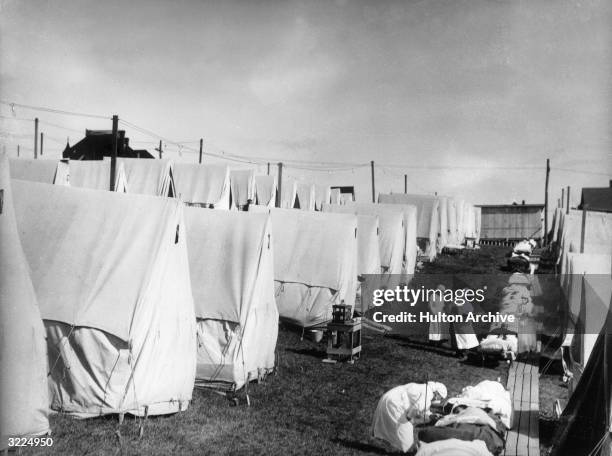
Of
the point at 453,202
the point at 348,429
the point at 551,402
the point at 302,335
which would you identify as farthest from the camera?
the point at 453,202

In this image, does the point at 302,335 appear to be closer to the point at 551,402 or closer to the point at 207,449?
the point at 551,402

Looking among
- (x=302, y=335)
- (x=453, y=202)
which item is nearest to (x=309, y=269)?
(x=302, y=335)

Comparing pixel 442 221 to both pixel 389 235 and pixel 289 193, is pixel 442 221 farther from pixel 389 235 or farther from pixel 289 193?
pixel 389 235

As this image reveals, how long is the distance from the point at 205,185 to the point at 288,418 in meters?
20.8

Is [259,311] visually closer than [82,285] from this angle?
No

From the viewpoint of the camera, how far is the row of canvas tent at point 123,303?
304 inches

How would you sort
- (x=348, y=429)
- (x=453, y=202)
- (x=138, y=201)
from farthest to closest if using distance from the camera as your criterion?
1. (x=453, y=202)
2. (x=138, y=201)
3. (x=348, y=429)

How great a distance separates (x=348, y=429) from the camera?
34.8 feet

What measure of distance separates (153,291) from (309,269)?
8.80 meters

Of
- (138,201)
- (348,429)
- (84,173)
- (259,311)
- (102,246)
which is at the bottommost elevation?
(348,429)

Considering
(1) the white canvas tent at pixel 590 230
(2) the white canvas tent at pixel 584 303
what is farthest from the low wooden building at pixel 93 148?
(2) the white canvas tent at pixel 584 303

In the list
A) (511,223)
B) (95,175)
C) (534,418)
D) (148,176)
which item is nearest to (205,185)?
(148,176)

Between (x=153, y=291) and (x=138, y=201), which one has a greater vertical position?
(x=138, y=201)

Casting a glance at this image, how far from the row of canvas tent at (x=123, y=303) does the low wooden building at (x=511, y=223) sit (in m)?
39.7
